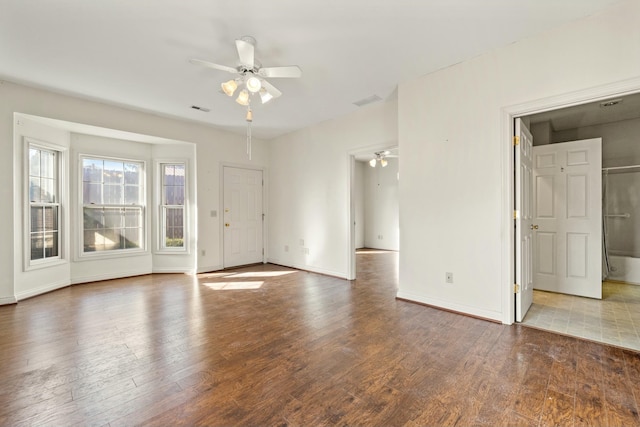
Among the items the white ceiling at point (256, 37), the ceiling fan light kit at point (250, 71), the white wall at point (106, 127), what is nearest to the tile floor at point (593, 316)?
the white ceiling at point (256, 37)

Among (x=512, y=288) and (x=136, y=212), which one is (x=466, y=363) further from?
(x=136, y=212)

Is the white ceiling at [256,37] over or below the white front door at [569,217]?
over

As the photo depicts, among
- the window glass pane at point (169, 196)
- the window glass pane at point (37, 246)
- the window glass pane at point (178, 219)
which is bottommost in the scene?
the window glass pane at point (37, 246)

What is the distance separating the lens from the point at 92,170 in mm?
5000

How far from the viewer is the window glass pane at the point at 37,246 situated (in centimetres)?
419

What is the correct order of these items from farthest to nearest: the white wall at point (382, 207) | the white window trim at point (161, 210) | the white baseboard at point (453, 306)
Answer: the white wall at point (382, 207)
the white window trim at point (161, 210)
the white baseboard at point (453, 306)

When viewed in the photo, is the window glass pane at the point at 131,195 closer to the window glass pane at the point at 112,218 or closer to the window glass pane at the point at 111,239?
the window glass pane at the point at 112,218

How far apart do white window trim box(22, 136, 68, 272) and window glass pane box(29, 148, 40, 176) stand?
8cm

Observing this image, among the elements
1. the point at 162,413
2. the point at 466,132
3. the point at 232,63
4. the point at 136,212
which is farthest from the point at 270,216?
the point at 162,413

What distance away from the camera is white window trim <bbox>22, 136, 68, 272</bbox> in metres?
3.95

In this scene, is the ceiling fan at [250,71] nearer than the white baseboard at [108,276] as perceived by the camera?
Yes

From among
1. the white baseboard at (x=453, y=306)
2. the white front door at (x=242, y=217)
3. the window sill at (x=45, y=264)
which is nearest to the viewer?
the white baseboard at (x=453, y=306)

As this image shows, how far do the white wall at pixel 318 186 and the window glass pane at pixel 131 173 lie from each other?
2.62 m

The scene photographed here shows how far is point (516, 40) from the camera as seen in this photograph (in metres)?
2.85
